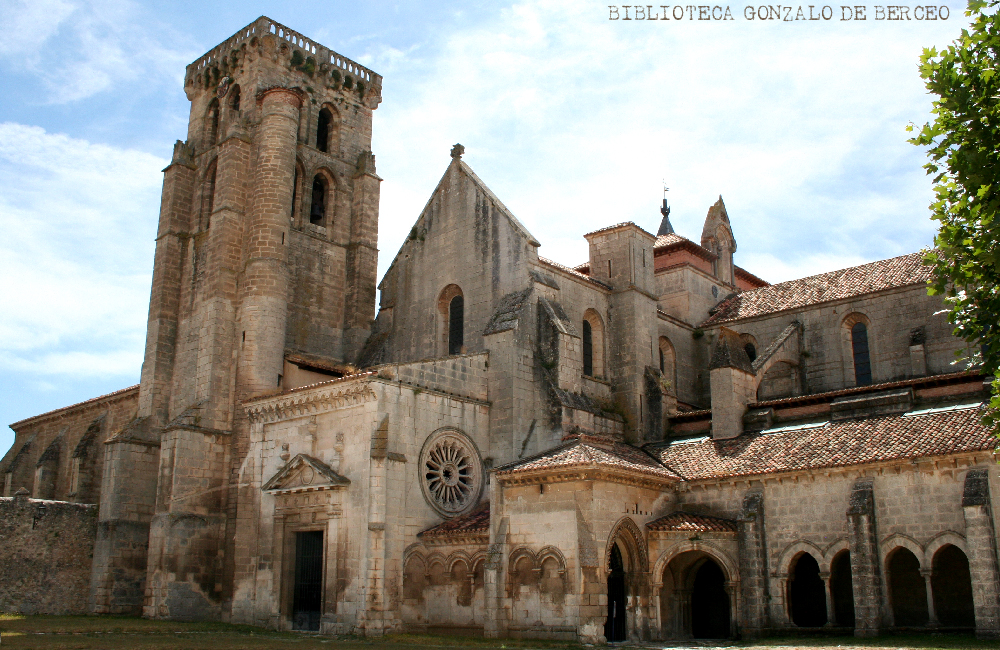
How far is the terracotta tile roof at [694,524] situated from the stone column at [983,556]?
5506 mm

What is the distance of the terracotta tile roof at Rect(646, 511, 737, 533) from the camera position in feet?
73.9

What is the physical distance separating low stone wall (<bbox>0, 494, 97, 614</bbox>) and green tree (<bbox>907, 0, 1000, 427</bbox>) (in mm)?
26841

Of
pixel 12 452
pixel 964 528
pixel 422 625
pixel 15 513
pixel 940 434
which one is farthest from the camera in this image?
pixel 12 452

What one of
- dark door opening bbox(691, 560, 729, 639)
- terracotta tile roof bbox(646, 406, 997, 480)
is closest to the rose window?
terracotta tile roof bbox(646, 406, 997, 480)

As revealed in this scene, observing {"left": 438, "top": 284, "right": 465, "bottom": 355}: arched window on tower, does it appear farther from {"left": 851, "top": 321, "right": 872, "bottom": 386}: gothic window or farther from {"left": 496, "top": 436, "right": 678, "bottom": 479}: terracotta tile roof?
{"left": 851, "top": 321, "right": 872, "bottom": 386}: gothic window

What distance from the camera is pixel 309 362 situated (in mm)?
29969

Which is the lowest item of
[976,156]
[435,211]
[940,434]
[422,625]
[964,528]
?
[422,625]

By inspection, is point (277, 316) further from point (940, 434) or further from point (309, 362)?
point (940, 434)

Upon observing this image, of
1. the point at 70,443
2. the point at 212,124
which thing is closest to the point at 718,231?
the point at 212,124

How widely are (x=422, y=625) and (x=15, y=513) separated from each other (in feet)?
45.9

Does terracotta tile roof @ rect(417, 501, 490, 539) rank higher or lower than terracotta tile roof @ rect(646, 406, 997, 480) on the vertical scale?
lower

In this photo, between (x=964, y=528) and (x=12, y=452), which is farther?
(x=12, y=452)

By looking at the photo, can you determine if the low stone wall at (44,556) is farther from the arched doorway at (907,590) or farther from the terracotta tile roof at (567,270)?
the arched doorway at (907,590)

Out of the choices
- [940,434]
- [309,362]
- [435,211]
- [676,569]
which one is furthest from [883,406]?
[309,362]
